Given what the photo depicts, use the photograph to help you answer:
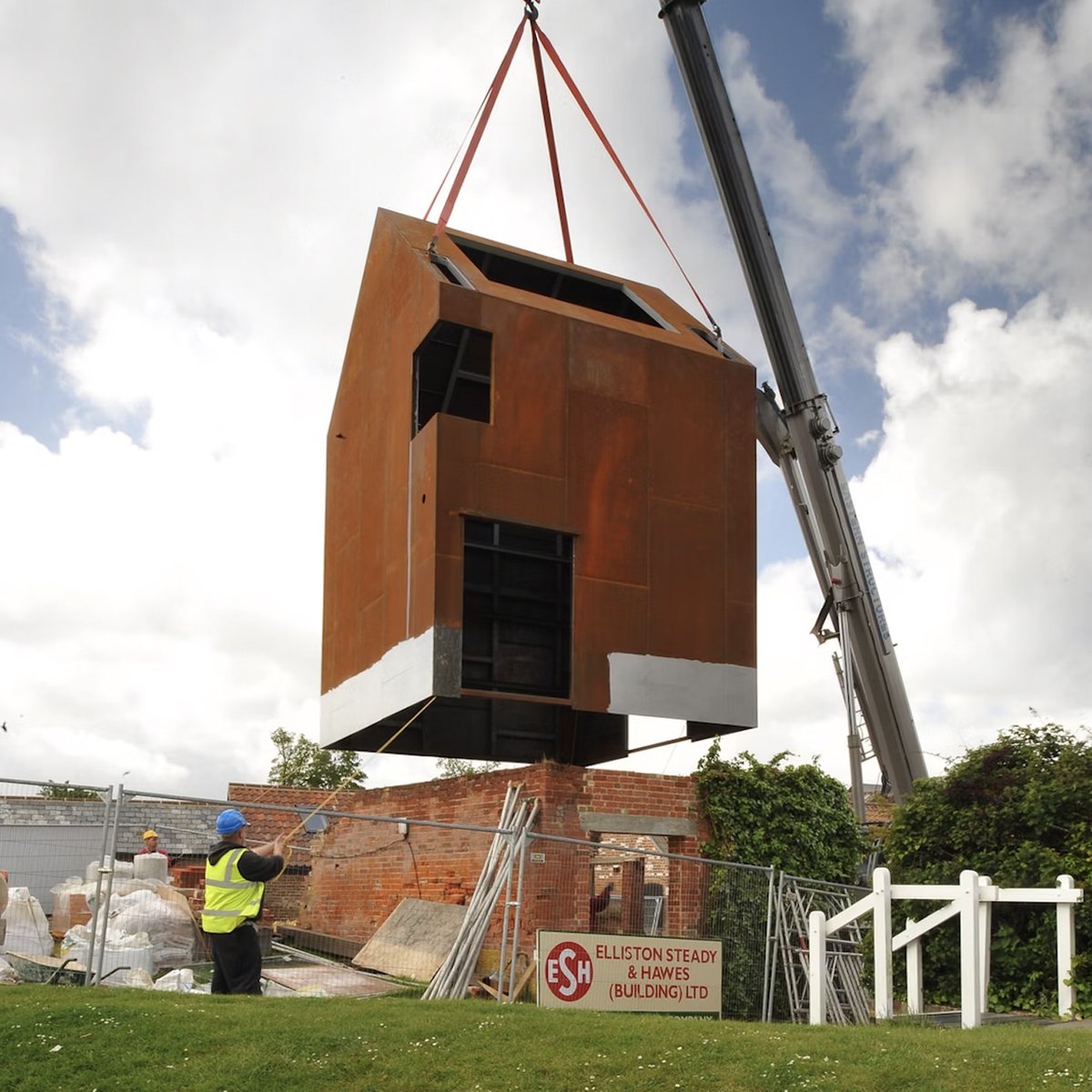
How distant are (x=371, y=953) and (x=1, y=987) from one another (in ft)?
26.2

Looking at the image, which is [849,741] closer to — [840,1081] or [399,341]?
[399,341]

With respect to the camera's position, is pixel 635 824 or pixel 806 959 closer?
pixel 806 959

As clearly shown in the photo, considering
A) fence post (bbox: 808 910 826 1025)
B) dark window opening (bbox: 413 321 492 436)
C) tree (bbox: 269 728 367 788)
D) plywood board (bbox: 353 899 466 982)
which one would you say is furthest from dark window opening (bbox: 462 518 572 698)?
tree (bbox: 269 728 367 788)

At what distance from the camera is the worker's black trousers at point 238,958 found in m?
11.3

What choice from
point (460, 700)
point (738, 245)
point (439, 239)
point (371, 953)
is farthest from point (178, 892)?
point (738, 245)

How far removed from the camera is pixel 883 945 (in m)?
12.0

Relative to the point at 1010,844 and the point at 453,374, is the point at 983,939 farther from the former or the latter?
the point at 453,374

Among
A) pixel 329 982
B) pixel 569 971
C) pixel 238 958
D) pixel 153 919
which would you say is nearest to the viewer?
pixel 238 958

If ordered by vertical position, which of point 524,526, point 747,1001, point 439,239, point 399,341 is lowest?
point 747,1001

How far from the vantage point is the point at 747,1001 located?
684 inches

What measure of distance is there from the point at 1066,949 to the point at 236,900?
7361 millimetres

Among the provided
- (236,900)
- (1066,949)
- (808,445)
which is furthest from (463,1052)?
(808,445)

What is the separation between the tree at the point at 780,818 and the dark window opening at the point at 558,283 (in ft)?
24.4

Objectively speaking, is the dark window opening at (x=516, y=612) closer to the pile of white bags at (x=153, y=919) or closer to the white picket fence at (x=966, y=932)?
the pile of white bags at (x=153, y=919)
